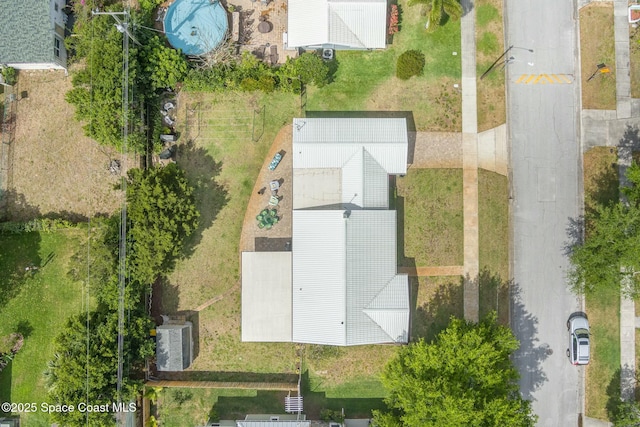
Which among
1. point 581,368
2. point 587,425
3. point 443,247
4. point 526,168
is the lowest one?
point 587,425

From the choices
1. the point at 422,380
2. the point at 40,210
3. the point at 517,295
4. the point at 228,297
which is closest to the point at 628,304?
the point at 517,295

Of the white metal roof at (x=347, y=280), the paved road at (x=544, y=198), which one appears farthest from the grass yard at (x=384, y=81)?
the white metal roof at (x=347, y=280)

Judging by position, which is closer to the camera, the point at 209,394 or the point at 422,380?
the point at 422,380

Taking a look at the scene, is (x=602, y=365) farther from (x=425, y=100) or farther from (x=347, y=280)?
(x=425, y=100)

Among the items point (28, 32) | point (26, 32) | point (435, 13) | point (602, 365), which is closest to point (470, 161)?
point (435, 13)

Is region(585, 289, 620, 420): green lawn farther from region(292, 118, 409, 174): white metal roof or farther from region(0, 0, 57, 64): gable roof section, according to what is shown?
region(0, 0, 57, 64): gable roof section

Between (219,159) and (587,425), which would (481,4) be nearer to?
(219,159)
